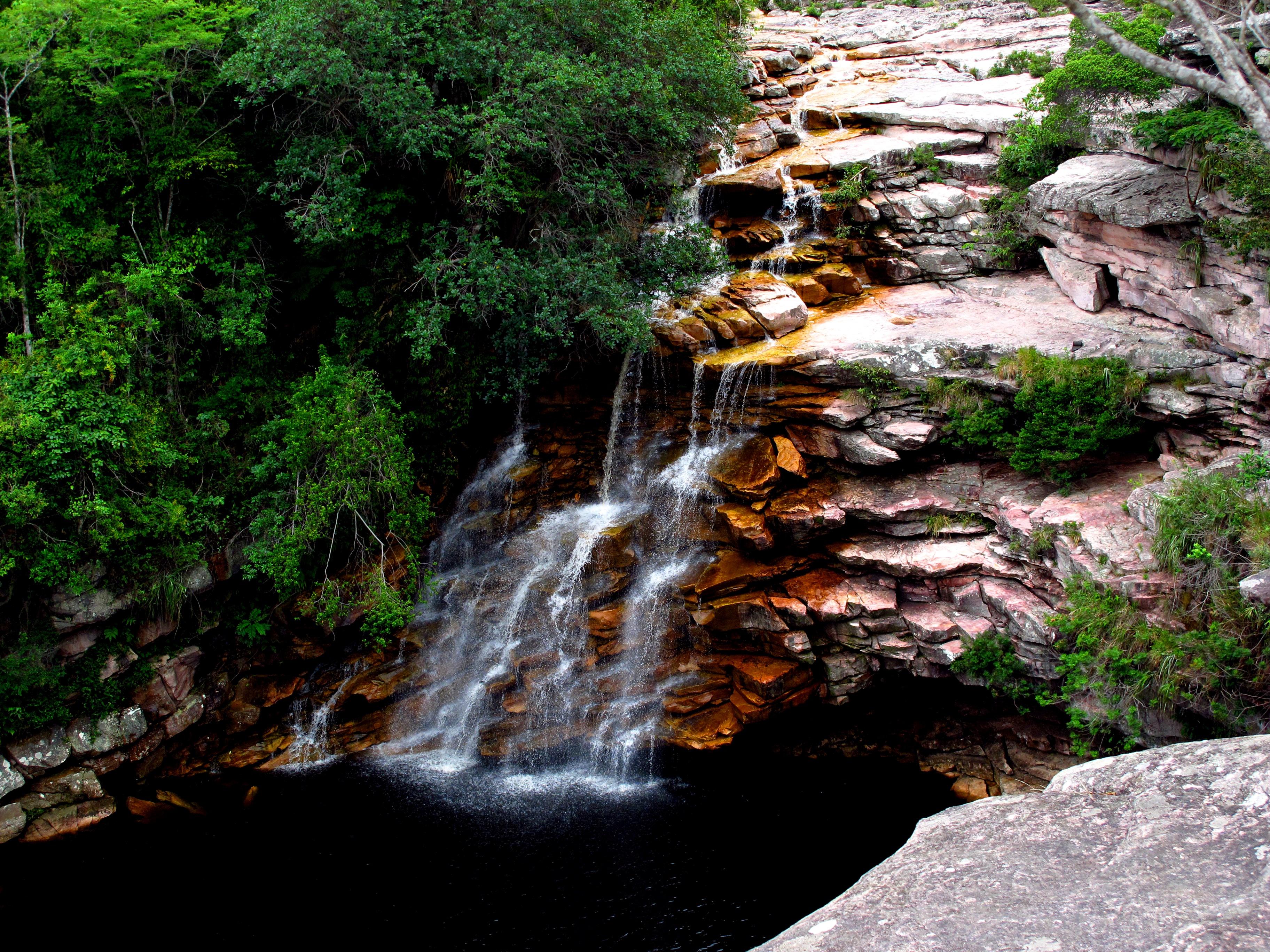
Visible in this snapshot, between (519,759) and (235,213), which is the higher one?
(235,213)

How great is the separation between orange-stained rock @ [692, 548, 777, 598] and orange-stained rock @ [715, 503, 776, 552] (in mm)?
287

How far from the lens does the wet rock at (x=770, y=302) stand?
16594mm

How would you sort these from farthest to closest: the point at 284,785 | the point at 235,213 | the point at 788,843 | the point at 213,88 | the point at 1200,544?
the point at 235,213, the point at 213,88, the point at 284,785, the point at 788,843, the point at 1200,544

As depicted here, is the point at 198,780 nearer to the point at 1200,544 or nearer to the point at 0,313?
the point at 0,313

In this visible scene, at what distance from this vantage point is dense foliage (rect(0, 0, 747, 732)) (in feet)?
44.9

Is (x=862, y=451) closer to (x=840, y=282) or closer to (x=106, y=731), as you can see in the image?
(x=840, y=282)

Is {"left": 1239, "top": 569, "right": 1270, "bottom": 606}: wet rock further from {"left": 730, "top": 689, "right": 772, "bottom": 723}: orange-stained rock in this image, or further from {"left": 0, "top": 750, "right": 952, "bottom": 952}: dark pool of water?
{"left": 730, "top": 689, "right": 772, "bottom": 723}: orange-stained rock

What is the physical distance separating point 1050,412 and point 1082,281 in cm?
373

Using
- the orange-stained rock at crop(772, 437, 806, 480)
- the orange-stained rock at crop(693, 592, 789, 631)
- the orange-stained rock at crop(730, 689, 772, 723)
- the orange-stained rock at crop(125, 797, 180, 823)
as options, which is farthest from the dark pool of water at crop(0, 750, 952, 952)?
the orange-stained rock at crop(772, 437, 806, 480)

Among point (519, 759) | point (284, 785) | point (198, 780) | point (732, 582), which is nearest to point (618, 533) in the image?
point (732, 582)

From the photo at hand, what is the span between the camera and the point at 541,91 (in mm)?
14930

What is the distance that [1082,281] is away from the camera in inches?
604

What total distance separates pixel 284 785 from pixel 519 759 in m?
3.83

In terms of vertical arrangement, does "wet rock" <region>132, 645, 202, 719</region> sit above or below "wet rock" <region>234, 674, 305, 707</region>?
above
